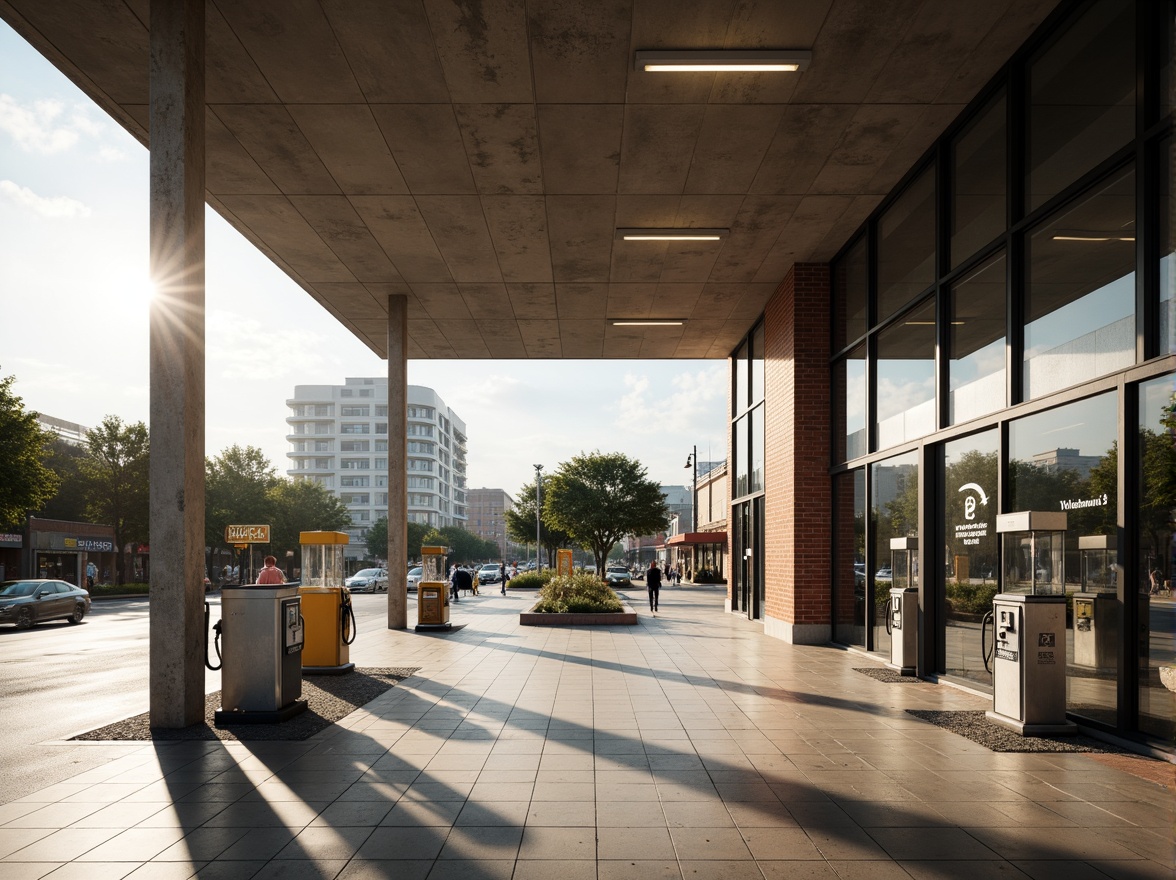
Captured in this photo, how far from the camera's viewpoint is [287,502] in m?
59.6

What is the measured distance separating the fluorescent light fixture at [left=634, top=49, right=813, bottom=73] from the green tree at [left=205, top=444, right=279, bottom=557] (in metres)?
48.2

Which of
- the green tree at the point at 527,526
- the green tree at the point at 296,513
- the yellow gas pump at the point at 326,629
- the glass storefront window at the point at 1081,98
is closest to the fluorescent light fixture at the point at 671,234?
the glass storefront window at the point at 1081,98

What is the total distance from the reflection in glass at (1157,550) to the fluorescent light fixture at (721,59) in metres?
5.00

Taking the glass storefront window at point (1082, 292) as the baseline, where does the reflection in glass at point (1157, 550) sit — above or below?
below

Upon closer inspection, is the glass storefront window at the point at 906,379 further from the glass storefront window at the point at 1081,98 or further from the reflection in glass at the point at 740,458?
the reflection in glass at the point at 740,458

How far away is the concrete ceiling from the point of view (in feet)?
28.4

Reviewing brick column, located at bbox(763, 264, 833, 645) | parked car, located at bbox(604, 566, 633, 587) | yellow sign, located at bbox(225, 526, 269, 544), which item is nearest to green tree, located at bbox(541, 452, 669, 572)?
parked car, located at bbox(604, 566, 633, 587)

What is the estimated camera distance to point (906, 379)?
1254 cm

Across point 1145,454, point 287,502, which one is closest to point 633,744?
point 1145,454

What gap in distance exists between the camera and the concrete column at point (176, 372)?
807 centimetres

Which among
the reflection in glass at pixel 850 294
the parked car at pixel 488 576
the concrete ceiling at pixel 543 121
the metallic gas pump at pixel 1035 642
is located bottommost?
the parked car at pixel 488 576

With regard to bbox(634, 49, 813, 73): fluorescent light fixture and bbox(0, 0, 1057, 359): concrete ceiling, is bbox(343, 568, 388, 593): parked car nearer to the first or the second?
bbox(0, 0, 1057, 359): concrete ceiling

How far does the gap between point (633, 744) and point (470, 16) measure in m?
7.49

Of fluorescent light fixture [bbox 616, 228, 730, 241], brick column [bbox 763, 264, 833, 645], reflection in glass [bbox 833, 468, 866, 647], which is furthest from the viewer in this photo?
brick column [bbox 763, 264, 833, 645]
